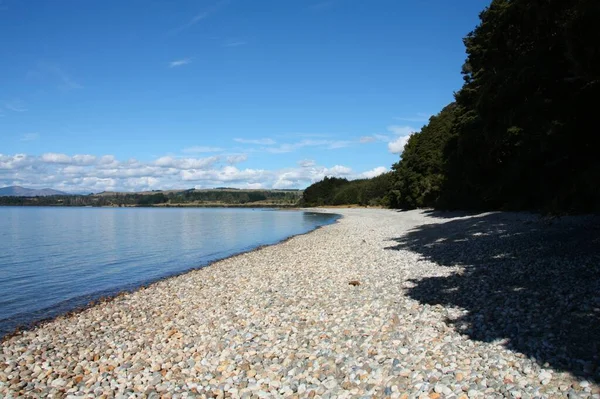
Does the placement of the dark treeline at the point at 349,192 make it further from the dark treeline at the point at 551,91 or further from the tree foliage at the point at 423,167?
the dark treeline at the point at 551,91

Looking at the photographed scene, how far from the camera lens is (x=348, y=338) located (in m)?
8.82

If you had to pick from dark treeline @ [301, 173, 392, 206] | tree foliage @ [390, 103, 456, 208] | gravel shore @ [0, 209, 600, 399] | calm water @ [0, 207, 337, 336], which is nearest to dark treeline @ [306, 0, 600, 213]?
gravel shore @ [0, 209, 600, 399]

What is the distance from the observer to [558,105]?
44.8 feet

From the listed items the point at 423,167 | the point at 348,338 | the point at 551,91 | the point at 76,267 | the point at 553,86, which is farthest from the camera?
the point at 423,167

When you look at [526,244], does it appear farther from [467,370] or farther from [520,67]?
[467,370]

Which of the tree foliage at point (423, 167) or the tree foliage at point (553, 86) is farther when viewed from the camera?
the tree foliage at point (423, 167)

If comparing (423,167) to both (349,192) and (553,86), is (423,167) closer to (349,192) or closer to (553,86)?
(553,86)

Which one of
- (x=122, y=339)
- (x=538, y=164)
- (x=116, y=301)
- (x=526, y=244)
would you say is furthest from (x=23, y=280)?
(x=538, y=164)

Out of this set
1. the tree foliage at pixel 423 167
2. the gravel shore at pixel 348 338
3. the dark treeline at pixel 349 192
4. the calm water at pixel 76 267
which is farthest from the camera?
the dark treeline at pixel 349 192

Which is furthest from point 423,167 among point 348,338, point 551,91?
point 348,338

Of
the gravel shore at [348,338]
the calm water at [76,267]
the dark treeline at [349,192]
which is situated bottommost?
the calm water at [76,267]

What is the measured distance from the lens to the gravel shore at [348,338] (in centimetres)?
670

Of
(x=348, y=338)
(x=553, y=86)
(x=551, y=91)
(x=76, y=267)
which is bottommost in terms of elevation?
(x=76, y=267)

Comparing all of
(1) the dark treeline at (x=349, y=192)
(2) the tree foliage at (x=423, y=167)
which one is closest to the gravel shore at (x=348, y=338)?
(2) the tree foliage at (x=423, y=167)
